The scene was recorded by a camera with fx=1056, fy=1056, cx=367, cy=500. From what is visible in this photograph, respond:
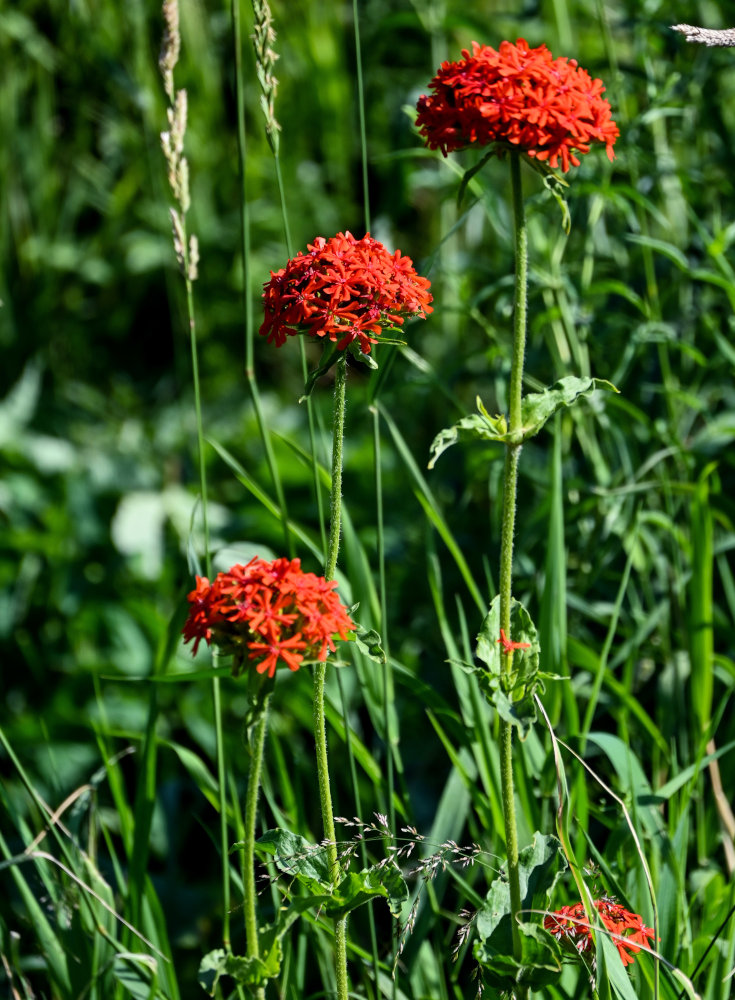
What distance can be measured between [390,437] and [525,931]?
1825 millimetres

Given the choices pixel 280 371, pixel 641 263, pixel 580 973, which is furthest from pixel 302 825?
pixel 280 371

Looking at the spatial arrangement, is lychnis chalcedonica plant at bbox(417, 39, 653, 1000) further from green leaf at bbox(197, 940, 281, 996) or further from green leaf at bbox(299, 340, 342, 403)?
green leaf at bbox(197, 940, 281, 996)

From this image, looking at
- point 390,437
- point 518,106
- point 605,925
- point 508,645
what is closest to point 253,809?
point 508,645

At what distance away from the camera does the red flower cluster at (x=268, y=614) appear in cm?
96

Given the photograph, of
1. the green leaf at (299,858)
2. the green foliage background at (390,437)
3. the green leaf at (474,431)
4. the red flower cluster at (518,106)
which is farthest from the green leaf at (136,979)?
the red flower cluster at (518,106)

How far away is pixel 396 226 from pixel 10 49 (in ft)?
5.00

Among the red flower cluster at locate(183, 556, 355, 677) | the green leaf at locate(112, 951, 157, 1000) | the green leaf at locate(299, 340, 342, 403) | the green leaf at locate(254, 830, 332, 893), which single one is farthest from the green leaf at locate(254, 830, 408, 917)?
the green leaf at locate(299, 340, 342, 403)

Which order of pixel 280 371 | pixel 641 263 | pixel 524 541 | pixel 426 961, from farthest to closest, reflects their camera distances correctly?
pixel 280 371 < pixel 641 263 < pixel 524 541 < pixel 426 961

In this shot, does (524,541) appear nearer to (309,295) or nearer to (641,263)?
(641,263)

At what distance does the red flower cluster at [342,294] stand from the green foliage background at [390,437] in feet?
1.14

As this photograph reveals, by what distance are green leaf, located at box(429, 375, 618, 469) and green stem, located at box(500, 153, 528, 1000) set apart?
0.04 feet

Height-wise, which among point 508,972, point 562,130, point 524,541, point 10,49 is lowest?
point 508,972

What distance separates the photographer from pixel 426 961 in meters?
1.56

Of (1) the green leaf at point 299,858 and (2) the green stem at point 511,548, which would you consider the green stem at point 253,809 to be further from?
(2) the green stem at point 511,548
